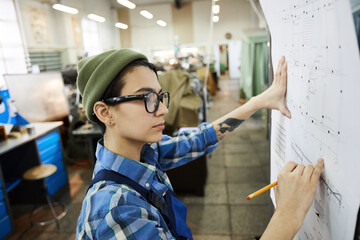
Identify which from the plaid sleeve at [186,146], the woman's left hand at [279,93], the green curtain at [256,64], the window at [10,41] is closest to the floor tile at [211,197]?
the plaid sleeve at [186,146]

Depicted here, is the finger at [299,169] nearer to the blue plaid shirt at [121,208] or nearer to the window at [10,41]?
the blue plaid shirt at [121,208]

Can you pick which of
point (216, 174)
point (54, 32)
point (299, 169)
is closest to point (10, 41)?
point (54, 32)

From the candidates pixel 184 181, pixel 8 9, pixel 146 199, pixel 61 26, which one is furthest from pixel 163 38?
pixel 146 199

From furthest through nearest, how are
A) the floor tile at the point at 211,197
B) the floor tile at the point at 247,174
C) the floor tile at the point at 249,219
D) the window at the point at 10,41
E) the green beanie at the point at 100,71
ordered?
the window at the point at 10,41 → the floor tile at the point at 247,174 → the floor tile at the point at 211,197 → the floor tile at the point at 249,219 → the green beanie at the point at 100,71

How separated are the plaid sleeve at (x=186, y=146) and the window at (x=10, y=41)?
160 inches

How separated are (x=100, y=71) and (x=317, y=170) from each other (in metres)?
0.62

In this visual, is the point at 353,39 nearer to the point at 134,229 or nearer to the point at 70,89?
the point at 134,229

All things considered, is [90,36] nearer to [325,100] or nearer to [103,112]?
[103,112]

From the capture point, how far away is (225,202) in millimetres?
2844

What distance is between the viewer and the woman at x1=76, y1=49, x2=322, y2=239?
2.08 ft

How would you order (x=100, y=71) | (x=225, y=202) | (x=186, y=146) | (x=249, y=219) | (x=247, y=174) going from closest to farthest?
(x=100, y=71) → (x=186, y=146) → (x=249, y=219) → (x=225, y=202) → (x=247, y=174)

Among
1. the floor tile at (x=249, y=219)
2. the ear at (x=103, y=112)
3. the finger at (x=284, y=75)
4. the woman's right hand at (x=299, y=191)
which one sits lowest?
the floor tile at (x=249, y=219)

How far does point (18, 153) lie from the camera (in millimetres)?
2910

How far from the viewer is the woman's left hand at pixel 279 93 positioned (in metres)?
0.85
